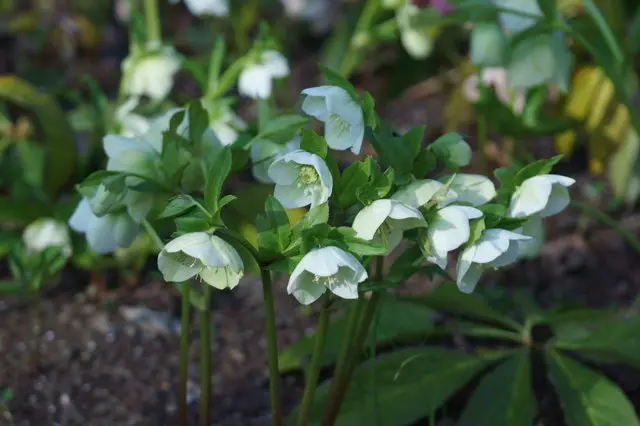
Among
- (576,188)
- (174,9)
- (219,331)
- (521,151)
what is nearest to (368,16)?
(521,151)

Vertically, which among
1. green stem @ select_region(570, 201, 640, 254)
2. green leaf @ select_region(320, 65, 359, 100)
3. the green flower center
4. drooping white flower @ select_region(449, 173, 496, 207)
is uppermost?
green leaf @ select_region(320, 65, 359, 100)

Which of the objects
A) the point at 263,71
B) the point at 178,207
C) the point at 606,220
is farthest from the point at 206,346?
the point at 606,220

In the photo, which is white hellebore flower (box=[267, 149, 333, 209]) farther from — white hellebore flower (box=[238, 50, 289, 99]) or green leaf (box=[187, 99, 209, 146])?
white hellebore flower (box=[238, 50, 289, 99])

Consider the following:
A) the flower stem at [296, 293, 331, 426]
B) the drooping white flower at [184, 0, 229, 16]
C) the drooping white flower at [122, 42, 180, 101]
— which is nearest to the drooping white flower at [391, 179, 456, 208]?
the flower stem at [296, 293, 331, 426]

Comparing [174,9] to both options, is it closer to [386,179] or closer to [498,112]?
[498,112]

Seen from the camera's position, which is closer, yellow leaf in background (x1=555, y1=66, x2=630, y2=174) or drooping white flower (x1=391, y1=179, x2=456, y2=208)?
drooping white flower (x1=391, y1=179, x2=456, y2=208)

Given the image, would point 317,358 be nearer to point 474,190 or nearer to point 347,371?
point 347,371

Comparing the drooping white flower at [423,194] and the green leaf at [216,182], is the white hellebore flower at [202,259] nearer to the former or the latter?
the green leaf at [216,182]
